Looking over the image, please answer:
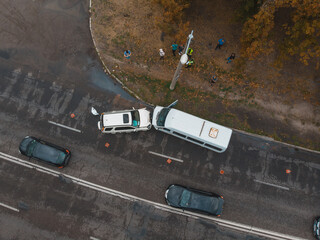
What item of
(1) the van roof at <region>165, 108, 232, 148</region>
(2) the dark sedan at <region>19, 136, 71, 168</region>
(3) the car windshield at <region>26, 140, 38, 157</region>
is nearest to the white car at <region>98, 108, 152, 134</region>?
(1) the van roof at <region>165, 108, 232, 148</region>

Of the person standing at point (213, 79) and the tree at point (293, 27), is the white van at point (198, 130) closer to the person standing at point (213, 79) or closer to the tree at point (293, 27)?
the person standing at point (213, 79)

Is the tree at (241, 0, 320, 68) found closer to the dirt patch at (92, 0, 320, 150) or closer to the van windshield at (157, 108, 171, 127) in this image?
the dirt patch at (92, 0, 320, 150)

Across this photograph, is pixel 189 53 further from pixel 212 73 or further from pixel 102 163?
pixel 102 163

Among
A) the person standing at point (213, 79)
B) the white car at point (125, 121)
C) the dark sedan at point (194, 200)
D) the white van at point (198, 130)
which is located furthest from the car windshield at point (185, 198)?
the person standing at point (213, 79)

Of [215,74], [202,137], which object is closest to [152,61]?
[215,74]

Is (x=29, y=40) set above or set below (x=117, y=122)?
above

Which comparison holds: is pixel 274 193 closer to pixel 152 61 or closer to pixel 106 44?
pixel 152 61
